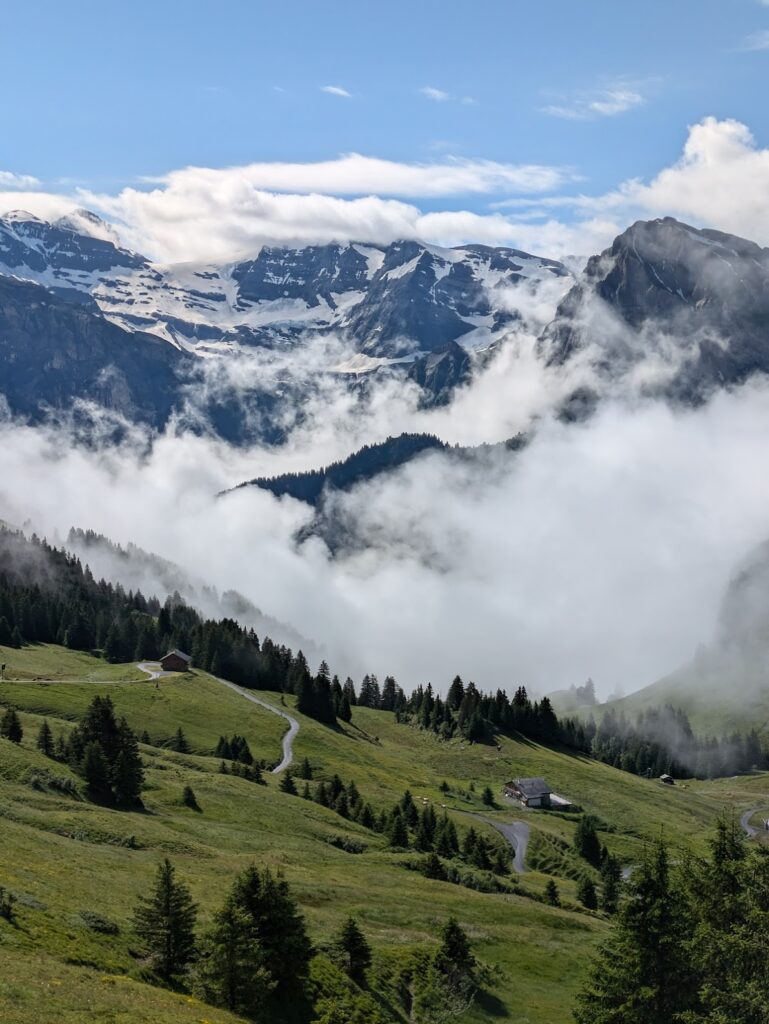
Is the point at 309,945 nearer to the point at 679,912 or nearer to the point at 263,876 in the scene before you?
the point at 263,876

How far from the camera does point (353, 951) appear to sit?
50188 millimetres

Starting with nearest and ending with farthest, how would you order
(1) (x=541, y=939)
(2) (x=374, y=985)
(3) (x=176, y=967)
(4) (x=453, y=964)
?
(3) (x=176, y=967)
(2) (x=374, y=985)
(4) (x=453, y=964)
(1) (x=541, y=939)

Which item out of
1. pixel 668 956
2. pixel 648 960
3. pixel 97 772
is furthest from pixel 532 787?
pixel 648 960

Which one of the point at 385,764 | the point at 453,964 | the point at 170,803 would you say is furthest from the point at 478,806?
the point at 453,964

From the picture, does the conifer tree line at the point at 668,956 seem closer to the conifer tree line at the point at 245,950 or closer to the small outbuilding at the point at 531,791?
the conifer tree line at the point at 245,950

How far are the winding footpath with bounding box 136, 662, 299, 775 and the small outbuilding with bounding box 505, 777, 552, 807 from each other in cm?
3675

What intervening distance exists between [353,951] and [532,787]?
3949 inches

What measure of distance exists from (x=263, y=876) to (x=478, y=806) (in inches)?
3745

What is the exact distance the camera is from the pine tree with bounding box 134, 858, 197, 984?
42219 mm

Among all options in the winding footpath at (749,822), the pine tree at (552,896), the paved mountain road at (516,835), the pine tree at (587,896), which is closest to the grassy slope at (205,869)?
the pine tree at (552,896)

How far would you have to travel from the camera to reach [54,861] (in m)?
52.6

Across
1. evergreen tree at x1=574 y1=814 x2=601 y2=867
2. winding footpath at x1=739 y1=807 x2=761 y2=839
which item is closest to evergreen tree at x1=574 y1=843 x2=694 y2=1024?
evergreen tree at x1=574 y1=814 x2=601 y2=867

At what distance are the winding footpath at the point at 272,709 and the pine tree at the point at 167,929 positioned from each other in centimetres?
7917

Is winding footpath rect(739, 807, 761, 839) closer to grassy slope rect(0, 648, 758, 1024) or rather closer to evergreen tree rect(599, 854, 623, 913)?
grassy slope rect(0, 648, 758, 1024)
